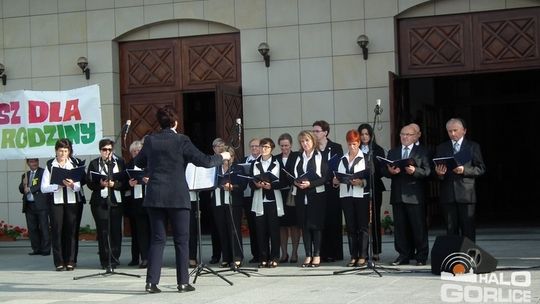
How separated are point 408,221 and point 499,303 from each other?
4178mm

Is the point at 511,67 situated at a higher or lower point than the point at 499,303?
higher

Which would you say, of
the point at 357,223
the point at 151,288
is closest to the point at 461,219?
the point at 357,223

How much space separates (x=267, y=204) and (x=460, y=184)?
2.82 meters

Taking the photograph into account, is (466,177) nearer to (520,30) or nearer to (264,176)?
A: (264,176)

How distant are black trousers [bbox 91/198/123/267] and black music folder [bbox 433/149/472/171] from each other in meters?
4.90

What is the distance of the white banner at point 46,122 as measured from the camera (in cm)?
1770

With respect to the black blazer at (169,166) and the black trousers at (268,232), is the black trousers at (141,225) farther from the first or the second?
the black blazer at (169,166)

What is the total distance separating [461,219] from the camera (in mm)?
12727

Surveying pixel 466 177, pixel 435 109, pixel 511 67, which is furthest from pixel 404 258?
pixel 435 109

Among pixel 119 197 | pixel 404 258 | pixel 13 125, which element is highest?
pixel 13 125

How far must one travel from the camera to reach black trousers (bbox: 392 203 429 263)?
13094 mm

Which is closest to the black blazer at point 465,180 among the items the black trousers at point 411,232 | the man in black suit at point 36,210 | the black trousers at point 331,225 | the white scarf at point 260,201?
the black trousers at point 411,232

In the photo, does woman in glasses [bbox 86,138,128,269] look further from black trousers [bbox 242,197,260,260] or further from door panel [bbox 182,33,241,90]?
door panel [bbox 182,33,241,90]

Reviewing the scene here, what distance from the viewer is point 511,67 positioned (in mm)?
18250
